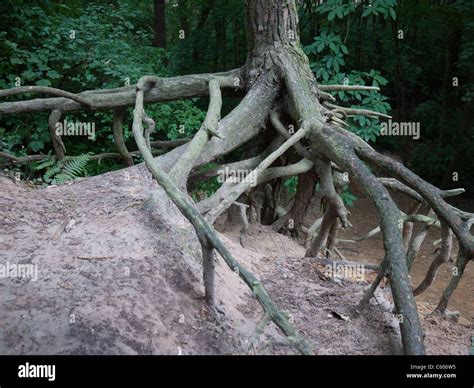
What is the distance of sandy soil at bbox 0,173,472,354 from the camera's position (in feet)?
8.18

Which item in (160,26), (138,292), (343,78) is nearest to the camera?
(138,292)

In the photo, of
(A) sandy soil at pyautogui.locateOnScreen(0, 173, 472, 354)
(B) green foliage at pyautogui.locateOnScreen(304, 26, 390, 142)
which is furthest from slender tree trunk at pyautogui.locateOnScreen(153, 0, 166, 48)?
(A) sandy soil at pyautogui.locateOnScreen(0, 173, 472, 354)

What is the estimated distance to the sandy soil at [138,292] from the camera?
249 cm

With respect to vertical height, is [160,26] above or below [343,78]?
above

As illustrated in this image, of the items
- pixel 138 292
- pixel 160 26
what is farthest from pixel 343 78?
pixel 160 26

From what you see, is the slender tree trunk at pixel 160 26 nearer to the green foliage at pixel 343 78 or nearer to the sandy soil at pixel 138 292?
the green foliage at pixel 343 78

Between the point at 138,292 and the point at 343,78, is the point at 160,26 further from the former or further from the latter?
the point at 138,292

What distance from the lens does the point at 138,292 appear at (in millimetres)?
2773

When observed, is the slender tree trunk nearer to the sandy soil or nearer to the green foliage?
the green foliage

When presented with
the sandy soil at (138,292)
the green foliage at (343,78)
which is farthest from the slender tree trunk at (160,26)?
the sandy soil at (138,292)
